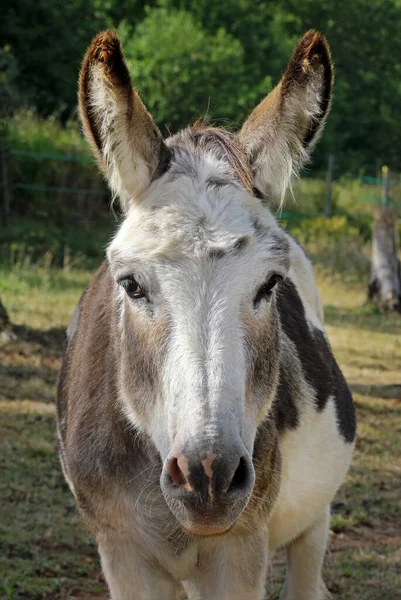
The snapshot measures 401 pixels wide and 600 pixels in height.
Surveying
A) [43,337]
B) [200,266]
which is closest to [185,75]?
[43,337]

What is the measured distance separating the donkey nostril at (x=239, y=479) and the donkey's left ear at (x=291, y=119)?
3.35 feet

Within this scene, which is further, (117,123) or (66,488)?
(66,488)

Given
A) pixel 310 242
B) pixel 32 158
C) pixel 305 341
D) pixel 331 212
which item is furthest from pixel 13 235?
pixel 305 341

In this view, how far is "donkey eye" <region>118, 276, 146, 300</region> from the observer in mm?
2820

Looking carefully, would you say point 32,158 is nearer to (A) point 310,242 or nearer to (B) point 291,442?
(A) point 310,242

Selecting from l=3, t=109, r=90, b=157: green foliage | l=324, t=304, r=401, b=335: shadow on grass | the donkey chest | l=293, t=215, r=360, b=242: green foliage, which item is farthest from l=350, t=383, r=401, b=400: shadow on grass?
l=3, t=109, r=90, b=157: green foliage

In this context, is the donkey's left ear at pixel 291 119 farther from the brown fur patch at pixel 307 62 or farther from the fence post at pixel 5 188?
the fence post at pixel 5 188

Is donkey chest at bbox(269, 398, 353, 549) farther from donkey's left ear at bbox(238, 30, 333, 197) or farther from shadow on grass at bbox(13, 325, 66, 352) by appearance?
shadow on grass at bbox(13, 325, 66, 352)

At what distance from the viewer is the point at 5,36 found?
2302 centimetres

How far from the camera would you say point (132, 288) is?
285 centimetres

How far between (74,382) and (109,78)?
1245 mm

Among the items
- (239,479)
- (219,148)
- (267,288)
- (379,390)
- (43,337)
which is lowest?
(379,390)

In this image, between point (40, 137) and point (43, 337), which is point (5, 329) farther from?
point (40, 137)

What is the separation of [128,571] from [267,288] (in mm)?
1152
